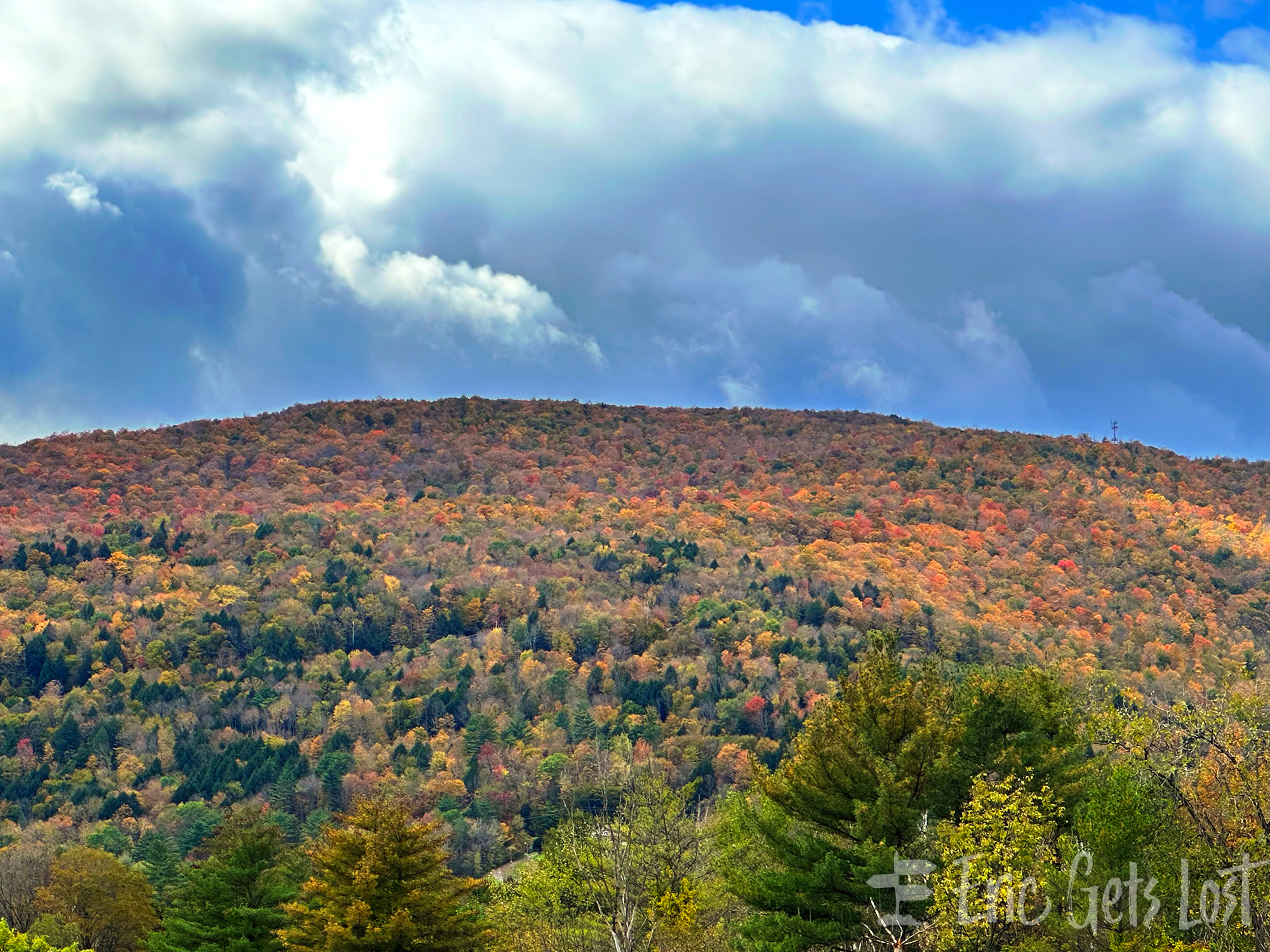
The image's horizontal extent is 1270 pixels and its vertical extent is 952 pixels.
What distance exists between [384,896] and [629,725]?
87.9 meters

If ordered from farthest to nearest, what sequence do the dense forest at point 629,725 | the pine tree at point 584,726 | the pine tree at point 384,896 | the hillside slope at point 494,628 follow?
the pine tree at point 584,726 → the hillside slope at point 494,628 → the pine tree at point 384,896 → the dense forest at point 629,725

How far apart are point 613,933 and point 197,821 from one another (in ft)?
264

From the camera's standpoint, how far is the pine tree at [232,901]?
4219 cm

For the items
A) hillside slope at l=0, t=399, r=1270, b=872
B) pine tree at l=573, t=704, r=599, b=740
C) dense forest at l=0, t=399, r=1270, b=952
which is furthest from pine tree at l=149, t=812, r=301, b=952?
pine tree at l=573, t=704, r=599, b=740

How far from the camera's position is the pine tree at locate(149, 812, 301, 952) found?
4219 centimetres

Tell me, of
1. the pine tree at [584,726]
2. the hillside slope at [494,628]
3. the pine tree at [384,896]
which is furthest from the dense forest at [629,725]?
the pine tree at [584,726]

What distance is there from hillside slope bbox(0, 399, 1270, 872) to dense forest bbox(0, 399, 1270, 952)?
60 cm

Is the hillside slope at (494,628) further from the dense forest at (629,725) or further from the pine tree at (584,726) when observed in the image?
the dense forest at (629,725)

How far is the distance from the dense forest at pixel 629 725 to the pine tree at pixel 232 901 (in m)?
0.13

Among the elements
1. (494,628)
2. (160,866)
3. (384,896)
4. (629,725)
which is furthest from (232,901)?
(494,628)

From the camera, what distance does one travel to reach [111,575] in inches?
6314

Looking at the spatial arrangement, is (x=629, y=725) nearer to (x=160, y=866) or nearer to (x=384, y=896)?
(x=160, y=866)

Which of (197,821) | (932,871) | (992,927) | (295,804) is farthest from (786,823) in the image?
(295,804)

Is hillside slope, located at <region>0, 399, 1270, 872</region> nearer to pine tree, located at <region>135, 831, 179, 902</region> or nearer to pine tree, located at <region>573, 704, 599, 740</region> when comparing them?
pine tree, located at <region>573, 704, 599, 740</region>
